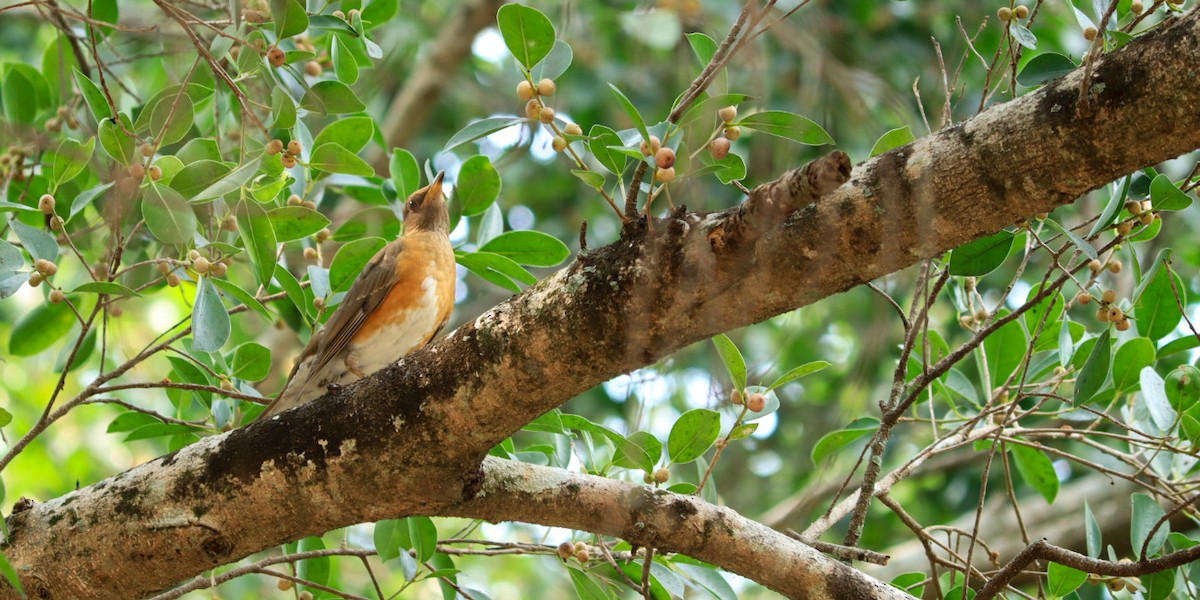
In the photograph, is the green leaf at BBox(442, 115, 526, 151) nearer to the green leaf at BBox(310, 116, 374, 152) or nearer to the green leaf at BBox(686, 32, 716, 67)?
the green leaf at BBox(686, 32, 716, 67)

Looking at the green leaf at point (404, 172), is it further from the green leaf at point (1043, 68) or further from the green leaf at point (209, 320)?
the green leaf at point (1043, 68)

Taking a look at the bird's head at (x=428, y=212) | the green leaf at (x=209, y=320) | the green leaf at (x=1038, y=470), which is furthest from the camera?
the bird's head at (x=428, y=212)

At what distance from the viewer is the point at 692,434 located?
2.76m

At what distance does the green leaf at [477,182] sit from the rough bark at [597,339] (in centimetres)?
117

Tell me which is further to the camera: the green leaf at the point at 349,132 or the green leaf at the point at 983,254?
the green leaf at the point at 349,132

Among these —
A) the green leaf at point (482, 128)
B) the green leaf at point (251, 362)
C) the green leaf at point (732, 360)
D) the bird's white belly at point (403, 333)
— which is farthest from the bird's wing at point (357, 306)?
the green leaf at point (732, 360)

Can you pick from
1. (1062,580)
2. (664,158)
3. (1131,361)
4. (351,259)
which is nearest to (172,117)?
(351,259)

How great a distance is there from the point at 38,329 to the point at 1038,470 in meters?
3.46

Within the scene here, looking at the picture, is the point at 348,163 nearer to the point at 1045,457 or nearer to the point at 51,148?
the point at 51,148

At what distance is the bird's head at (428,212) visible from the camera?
4605 mm

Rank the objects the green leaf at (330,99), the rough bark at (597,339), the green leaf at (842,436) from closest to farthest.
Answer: the rough bark at (597,339)
the green leaf at (330,99)
the green leaf at (842,436)

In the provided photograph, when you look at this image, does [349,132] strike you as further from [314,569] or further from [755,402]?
[755,402]

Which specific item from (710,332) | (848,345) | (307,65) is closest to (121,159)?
(307,65)

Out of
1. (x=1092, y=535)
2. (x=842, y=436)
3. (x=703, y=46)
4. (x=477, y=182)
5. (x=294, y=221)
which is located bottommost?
(x=1092, y=535)
